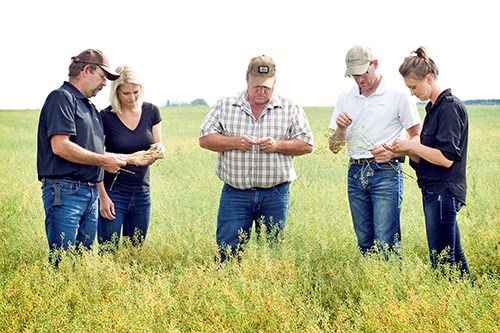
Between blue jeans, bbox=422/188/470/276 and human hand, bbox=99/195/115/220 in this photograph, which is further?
human hand, bbox=99/195/115/220

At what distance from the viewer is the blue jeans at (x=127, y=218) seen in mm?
4973

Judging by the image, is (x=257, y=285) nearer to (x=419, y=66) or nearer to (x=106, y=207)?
(x=106, y=207)

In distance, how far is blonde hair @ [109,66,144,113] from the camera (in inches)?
185

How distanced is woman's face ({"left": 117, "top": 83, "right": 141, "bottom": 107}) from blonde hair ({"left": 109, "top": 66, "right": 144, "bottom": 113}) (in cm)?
2

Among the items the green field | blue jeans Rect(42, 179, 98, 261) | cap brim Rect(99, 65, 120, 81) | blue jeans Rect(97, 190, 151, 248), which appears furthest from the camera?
blue jeans Rect(97, 190, 151, 248)

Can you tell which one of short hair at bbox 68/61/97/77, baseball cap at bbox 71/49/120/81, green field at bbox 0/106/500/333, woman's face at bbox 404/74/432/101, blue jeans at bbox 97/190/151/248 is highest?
baseball cap at bbox 71/49/120/81

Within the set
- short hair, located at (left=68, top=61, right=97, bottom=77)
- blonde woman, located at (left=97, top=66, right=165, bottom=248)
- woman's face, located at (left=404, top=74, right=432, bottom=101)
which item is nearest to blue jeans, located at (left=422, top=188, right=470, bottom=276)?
woman's face, located at (left=404, top=74, right=432, bottom=101)

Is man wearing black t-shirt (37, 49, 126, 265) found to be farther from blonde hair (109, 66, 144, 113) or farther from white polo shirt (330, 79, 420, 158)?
white polo shirt (330, 79, 420, 158)

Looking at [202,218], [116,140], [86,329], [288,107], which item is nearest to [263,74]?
[288,107]

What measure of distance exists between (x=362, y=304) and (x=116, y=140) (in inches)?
95.1

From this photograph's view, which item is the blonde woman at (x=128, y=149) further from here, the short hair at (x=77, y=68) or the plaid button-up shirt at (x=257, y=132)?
the plaid button-up shirt at (x=257, y=132)

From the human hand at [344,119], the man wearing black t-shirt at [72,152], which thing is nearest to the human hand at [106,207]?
the man wearing black t-shirt at [72,152]

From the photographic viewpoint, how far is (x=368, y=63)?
4.45m

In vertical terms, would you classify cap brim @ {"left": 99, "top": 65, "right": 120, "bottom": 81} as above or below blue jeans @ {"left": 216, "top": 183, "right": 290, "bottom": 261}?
above
